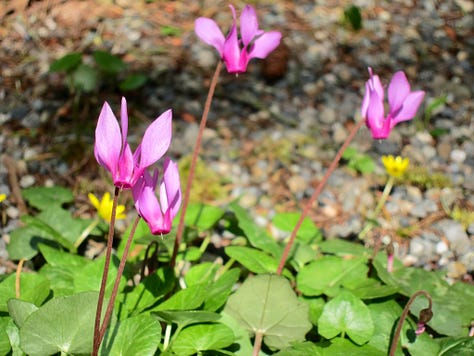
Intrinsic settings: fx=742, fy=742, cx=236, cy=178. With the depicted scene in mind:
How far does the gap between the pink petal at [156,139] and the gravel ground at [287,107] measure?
1.32 meters

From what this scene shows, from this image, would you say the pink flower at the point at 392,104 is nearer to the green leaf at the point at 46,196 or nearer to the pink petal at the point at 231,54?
the pink petal at the point at 231,54

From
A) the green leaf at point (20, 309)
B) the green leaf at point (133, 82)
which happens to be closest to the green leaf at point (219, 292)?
the green leaf at point (20, 309)

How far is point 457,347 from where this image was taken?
208 centimetres

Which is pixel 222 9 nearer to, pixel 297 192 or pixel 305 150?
pixel 305 150

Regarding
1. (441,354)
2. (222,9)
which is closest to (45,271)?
(441,354)

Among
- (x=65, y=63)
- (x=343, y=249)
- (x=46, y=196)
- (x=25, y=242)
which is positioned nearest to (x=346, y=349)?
(x=343, y=249)

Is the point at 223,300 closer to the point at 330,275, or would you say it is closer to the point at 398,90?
the point at 330,275

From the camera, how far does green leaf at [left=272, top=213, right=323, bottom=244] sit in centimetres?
262

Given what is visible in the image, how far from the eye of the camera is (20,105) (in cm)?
350

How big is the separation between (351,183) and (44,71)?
163 centimetres

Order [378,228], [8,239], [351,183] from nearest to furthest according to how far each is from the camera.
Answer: [8,239] → [378,228] → [351,183]

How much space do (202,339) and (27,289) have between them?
0.54 metres

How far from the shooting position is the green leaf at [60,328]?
5.86ft

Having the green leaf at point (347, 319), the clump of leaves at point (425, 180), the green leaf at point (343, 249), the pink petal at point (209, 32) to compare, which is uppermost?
the pink petal at point (209, 32)
